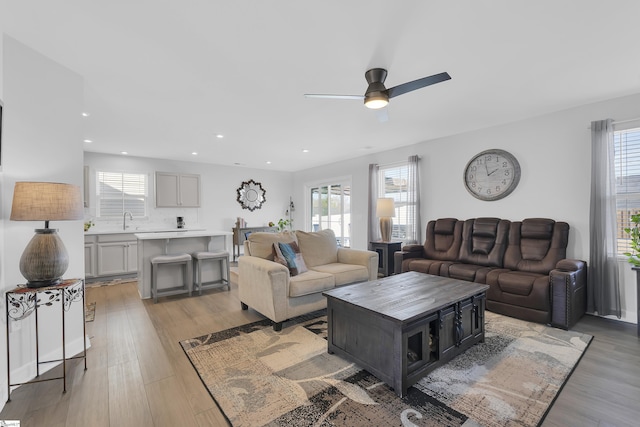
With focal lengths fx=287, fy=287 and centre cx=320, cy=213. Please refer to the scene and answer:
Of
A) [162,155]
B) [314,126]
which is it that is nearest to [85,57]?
[314,126]

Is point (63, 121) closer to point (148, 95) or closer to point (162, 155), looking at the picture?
point (148, 95)

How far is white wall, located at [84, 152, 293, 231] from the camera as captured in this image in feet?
19.7

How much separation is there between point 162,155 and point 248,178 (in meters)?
2.24

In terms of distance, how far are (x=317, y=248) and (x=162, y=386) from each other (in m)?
2.39

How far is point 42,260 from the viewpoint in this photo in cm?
197

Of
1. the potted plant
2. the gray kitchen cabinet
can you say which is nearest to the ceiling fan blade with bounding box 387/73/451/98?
the gray kitchen cabinet

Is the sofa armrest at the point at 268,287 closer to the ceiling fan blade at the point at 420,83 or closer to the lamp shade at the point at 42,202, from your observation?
the lamp shade at the point at 42,202

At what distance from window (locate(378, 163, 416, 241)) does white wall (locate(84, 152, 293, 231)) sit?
11.5ft

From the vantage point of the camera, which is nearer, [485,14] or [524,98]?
[485,14]

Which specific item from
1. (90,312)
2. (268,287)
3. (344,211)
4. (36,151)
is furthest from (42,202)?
(344,211)

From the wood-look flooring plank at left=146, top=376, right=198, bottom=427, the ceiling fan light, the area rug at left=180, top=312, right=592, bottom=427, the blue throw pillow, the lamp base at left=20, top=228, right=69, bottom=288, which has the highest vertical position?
the ceiling fan light

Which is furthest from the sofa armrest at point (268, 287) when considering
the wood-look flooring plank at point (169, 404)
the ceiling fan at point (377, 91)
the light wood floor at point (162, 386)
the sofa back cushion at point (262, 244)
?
the ceiling fan at point (377, 91)

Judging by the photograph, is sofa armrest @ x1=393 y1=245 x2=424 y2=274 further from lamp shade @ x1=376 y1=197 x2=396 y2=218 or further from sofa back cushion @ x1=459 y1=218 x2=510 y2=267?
lamp shade @ x1=376 y1=197 x2=396 y2=218

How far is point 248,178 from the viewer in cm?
789
